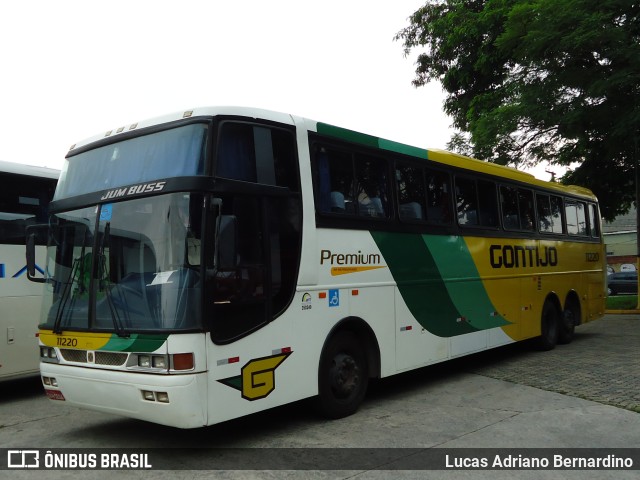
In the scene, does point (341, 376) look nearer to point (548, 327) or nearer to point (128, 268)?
point (128, 268)

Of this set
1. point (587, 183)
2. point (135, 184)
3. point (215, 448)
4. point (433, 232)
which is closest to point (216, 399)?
point (215, 448)

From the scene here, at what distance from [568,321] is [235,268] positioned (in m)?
9.54

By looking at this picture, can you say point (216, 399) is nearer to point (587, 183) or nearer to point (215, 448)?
point (215, 448)

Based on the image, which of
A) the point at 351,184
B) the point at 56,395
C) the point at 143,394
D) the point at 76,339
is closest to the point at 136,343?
the point at 143,394

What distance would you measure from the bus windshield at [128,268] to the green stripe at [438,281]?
2.82 meters

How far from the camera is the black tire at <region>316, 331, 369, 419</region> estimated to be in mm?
6336

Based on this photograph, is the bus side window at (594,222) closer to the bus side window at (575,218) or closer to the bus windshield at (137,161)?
the bus side window at (575,218)

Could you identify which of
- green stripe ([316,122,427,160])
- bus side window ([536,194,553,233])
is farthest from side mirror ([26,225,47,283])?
bus side window ([536,194,553,233])

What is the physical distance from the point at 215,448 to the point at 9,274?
4.61 m

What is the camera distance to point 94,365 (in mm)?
5414

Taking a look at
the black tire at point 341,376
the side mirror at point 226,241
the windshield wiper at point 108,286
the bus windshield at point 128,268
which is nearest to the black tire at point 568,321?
the black tire at point 341,376

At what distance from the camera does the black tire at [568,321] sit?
40.4ft

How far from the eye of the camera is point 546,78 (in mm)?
14594

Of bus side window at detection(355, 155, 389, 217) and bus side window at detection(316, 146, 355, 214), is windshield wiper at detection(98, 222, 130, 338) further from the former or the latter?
bus side window at detection(355, 155, 389, 217)
